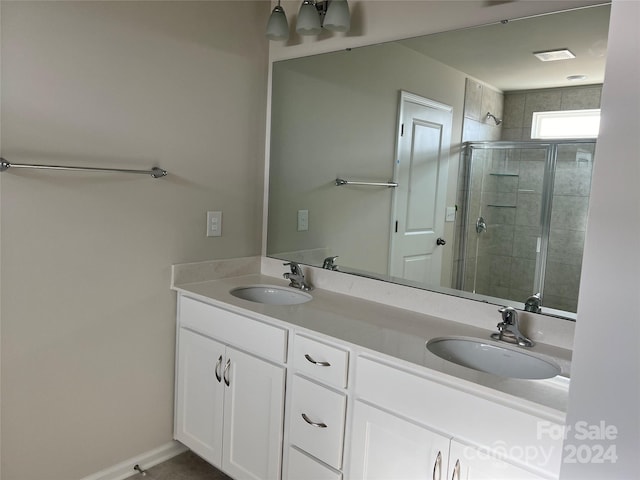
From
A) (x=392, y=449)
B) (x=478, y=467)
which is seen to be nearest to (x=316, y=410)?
(x=392, y=449)

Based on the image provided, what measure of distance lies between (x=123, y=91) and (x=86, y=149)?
290 mm

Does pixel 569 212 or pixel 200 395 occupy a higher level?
pixel 569 212

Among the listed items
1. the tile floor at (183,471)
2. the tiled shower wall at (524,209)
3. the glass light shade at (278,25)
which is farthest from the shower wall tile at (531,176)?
the tile floor at (183,471)

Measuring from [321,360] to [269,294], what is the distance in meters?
0.77

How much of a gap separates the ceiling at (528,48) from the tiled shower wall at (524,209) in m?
0.05

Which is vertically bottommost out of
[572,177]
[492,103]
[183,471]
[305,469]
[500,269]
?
[183,471]

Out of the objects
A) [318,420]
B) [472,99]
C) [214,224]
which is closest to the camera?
[318,420]

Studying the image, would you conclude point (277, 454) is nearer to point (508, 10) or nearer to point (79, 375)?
point (79, 375)

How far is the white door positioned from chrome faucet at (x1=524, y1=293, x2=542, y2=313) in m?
0.36

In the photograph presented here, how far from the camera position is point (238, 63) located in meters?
2.39

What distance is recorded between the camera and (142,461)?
2.22m

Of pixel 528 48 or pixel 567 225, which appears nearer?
pixel 567 225

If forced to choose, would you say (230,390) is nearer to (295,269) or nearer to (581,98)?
(295,269)

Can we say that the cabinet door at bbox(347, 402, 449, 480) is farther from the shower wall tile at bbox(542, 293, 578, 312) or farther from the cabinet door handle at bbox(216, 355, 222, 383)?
the cabinet door handle at bbox(216, 355, 222, 383)
